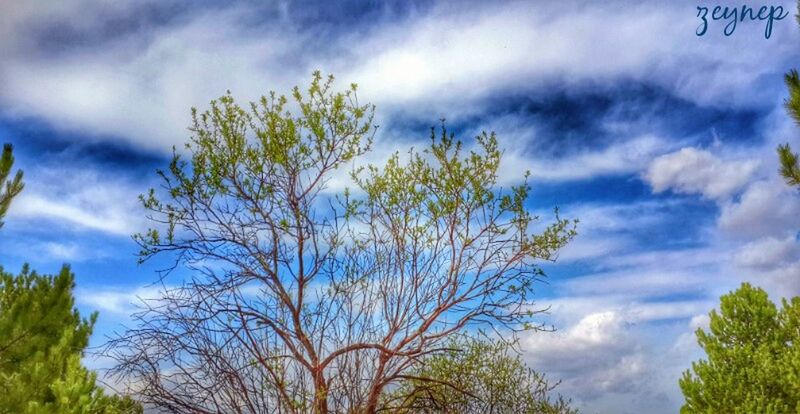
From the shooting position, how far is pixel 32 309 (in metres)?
11.5

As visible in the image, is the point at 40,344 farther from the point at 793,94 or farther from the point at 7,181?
A: the point at 793,94

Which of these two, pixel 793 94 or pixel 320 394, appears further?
pixel 793 94

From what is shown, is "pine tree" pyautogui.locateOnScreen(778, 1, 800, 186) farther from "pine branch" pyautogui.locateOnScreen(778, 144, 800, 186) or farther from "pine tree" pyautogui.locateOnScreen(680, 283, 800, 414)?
"pine tree" pyautogui.locateOnScreen(680, 283, 800, 414)

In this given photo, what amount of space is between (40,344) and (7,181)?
9.77 ft

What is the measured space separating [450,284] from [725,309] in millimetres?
5262

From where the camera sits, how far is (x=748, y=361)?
11.6 m

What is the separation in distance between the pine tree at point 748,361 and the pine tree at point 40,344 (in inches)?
352

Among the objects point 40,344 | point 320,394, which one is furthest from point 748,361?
point 40,344

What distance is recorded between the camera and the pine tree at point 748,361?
11.2 meters

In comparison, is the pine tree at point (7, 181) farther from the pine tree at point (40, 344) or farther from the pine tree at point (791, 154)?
the pine tree at point (791, 154)

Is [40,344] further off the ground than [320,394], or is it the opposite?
[40,344]

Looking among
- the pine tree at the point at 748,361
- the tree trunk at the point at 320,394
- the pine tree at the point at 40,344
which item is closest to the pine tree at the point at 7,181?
the pine tree at the point at 40,344

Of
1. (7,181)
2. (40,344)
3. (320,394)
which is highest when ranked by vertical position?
(7,181)

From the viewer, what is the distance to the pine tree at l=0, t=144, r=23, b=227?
12172 millimetres
